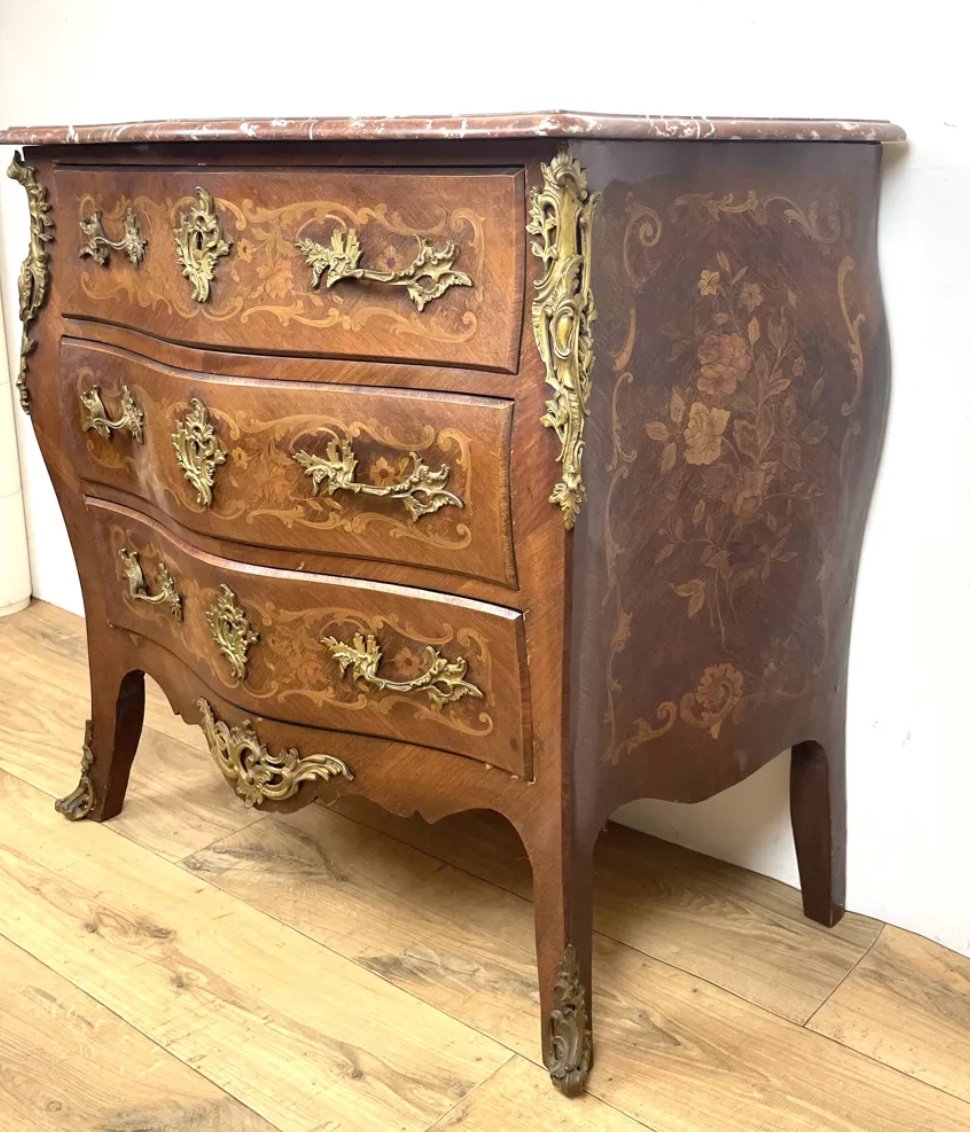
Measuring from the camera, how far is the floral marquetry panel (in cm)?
Answer: 106

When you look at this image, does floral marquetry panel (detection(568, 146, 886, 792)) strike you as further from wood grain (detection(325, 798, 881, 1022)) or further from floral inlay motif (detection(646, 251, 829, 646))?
wood grain (detection(325, 798, 881, 1022))

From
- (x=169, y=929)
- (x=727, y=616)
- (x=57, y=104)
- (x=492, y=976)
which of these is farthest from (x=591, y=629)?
(x=57, y=104)

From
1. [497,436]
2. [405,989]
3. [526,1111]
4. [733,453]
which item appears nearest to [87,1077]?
[405,989]

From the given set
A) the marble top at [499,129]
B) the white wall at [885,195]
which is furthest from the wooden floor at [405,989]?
the marble top at [499,129]

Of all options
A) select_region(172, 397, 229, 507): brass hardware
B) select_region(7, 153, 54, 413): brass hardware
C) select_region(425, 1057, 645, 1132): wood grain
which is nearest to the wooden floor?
select_region(425, 1057, 645, 1132): wood grain

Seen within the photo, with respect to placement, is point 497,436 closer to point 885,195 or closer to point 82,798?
point 885,195

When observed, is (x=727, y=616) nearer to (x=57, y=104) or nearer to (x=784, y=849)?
(x=784, y=849)

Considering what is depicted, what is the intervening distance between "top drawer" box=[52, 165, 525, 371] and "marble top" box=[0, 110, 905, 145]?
1.7 inches

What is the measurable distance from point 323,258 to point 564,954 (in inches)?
27.9

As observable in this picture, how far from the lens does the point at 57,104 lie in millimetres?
2195

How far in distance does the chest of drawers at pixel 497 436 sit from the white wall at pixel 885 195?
5 cm

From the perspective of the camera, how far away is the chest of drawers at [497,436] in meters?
1.03

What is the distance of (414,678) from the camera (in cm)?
121

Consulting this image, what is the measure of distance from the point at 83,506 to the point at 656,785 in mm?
813
